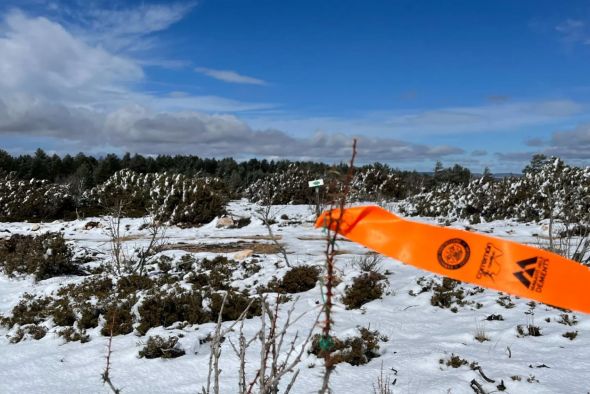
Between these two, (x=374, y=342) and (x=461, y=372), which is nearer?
(x=461, y=372)

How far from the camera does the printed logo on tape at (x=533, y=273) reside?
1891mm

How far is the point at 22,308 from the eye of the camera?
9.17 meters

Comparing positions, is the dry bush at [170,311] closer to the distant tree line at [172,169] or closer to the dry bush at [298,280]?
the dry bush at [298,280]

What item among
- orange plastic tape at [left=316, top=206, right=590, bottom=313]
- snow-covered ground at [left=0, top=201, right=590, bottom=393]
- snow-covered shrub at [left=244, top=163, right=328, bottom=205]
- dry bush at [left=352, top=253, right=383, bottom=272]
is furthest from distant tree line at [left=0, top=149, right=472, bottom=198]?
orange plastic tape at [left=316, top=206, right=590, bottom=313]

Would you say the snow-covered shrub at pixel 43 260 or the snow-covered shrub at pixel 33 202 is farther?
the snow-covered shrub at pixel 33 202

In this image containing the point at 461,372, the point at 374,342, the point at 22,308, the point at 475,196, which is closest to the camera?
the point at 461,372

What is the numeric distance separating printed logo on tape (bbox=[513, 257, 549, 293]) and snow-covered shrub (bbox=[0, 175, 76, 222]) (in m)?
27.2

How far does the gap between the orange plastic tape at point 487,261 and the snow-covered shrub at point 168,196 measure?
17.3 m

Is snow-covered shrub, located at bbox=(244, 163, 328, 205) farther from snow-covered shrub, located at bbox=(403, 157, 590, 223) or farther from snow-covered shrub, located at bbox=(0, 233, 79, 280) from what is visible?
snow-covered shrub, located at bbox=(0, 233, 79, 280)

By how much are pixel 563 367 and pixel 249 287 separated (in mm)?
6252

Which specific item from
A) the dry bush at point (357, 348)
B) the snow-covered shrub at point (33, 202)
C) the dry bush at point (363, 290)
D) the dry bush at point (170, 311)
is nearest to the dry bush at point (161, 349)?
the dry bush at point (170, 311)

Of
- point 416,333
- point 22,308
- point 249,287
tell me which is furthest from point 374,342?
point 22,308

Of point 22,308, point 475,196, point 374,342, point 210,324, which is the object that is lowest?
point 22,308

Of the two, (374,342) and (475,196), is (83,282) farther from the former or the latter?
(475,196)
